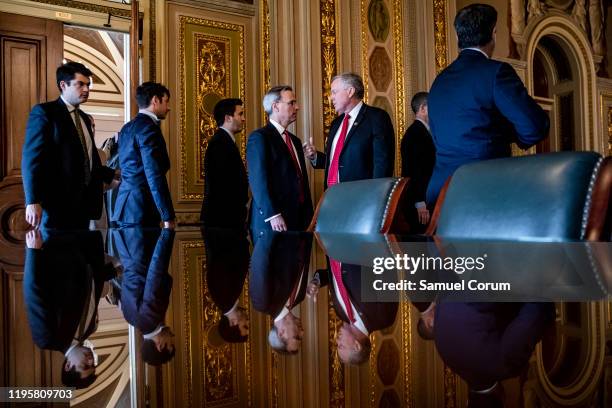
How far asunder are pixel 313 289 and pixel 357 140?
6.80 ft

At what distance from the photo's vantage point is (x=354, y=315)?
1.45ft

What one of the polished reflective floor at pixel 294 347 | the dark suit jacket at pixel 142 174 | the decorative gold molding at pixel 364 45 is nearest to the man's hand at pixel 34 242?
the polished reflective floor at pixel 294 347

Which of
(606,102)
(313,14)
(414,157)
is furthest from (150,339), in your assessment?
(606,102)

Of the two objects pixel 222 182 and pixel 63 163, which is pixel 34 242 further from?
pixel 222 182

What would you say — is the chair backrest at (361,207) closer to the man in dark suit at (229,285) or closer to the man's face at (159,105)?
the man in dark suit at (229,285)

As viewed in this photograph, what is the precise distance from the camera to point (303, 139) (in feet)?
14.9

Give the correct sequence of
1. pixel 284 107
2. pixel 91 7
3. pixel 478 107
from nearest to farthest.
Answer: pixel 478 107 < pixel 284 107 < pixel 91 7

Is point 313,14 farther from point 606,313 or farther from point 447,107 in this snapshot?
point 606,313

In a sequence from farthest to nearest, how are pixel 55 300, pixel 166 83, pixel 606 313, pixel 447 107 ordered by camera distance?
pixel 166 83
pixel 447 107
pixel 55 300
pixel 606 313

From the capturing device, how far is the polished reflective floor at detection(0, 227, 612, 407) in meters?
0.27

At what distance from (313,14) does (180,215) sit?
1.96 metres

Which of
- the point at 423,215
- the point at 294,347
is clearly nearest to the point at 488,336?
the point at 294,347

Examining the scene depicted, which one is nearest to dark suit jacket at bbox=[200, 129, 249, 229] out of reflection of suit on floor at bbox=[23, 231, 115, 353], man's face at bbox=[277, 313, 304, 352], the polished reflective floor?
reflection of suit on floor at bbox=[23, 231, 115, 353]

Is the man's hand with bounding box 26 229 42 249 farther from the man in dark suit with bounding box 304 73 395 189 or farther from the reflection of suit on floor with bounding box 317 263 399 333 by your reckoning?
the man in dark suit with bounding box 304 73 395 189
